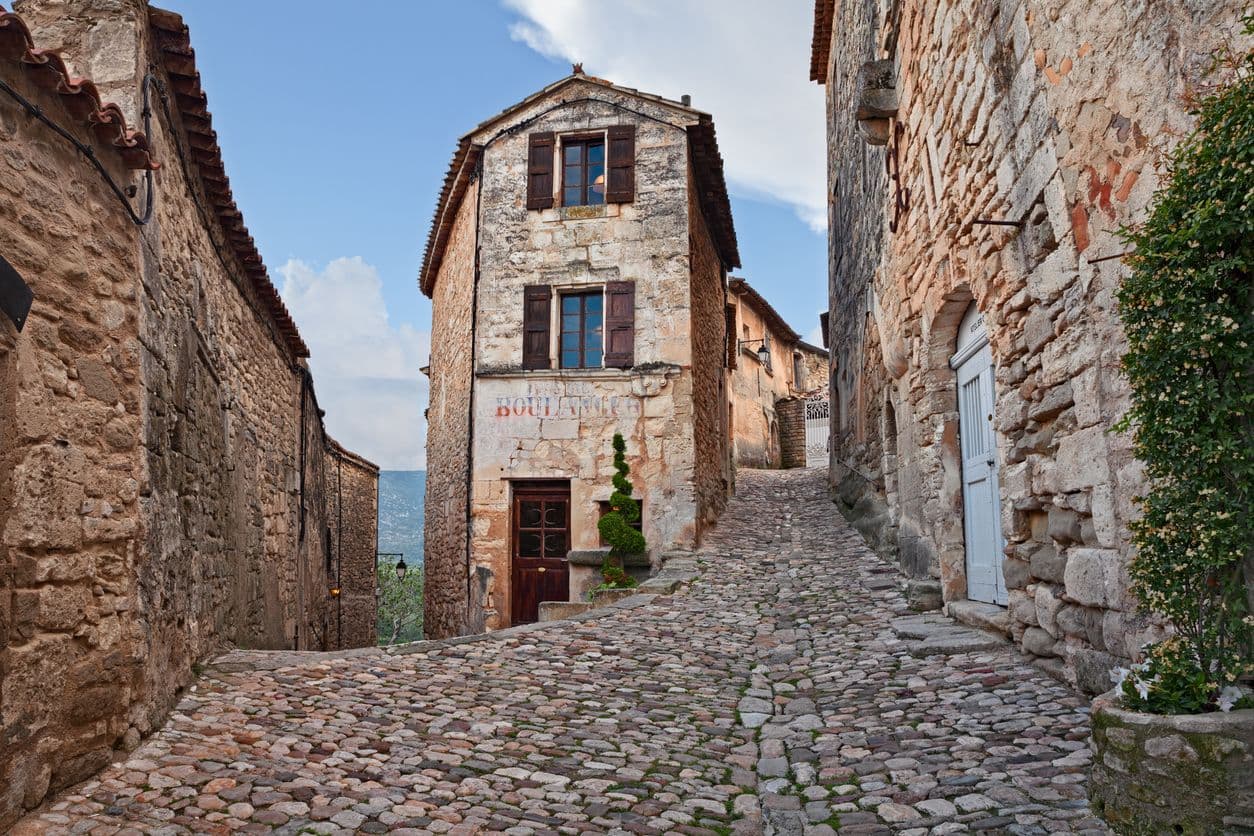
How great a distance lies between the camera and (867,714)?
16.5ft

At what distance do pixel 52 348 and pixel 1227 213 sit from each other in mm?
4560

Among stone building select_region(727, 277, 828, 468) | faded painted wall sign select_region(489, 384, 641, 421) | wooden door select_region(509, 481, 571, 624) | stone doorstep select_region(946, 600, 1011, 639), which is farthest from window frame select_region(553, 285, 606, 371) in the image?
stone building select_region(727, 277, 828, 468)

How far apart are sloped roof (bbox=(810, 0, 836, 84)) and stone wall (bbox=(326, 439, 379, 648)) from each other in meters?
11.9

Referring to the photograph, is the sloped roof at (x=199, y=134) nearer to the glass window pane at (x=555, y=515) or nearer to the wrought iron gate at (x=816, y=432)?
the glass window pane at (x=555, y=515)

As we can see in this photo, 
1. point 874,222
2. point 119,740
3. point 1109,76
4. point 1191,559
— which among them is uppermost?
point 874,222

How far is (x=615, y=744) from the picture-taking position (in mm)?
4844

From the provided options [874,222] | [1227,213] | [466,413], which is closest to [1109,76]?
[1227,213]

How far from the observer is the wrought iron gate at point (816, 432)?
27391 mm

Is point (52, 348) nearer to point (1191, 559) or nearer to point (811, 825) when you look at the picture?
point (811, 825)

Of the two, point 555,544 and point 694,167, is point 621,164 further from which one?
point 555,544

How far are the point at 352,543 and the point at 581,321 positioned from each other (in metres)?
9.57

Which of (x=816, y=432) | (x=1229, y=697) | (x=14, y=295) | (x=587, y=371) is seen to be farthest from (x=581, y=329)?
(x=816, y=432)

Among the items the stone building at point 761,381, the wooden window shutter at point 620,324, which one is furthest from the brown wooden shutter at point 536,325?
the stone building at point 761,381

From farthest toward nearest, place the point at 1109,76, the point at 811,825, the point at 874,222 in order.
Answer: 1. the point at 874,222
2. the point at 1109,76
3. the point at 811,825
